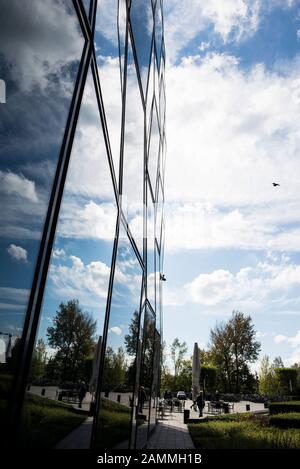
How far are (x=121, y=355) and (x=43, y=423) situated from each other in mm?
3183

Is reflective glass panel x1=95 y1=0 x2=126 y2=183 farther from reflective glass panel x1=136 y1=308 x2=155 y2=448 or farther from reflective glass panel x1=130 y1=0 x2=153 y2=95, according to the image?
reflective glass panel x1=136 y1=308 x2=155 y2=448

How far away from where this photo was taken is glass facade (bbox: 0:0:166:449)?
1.92m

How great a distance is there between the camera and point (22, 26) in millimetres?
2000

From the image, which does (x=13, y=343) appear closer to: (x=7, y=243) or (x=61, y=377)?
(x=7, y=243)

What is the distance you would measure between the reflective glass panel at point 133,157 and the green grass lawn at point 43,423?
3.18 meters

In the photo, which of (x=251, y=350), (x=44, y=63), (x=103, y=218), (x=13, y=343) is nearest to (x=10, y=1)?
(x=44, y=63)

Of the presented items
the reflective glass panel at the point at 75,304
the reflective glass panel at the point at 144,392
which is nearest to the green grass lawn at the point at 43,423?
the reflective glass panel at the point at 75,304

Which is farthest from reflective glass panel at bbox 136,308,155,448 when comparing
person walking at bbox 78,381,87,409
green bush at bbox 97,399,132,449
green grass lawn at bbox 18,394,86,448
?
green grass lawn at bbox 18,394,86,448

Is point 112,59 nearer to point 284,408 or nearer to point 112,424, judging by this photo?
point 112,424

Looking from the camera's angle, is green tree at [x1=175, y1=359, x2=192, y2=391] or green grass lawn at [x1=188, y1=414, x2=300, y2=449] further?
green tree at [x1=175, y1=359, x2=192, y2=391]

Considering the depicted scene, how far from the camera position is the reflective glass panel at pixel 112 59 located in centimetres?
366

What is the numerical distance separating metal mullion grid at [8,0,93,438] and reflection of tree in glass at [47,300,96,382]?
265 millimetres

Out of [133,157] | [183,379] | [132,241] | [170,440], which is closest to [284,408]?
[170,440]

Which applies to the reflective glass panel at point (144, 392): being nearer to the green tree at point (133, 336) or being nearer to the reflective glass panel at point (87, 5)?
the green tree at point (133, 336)
